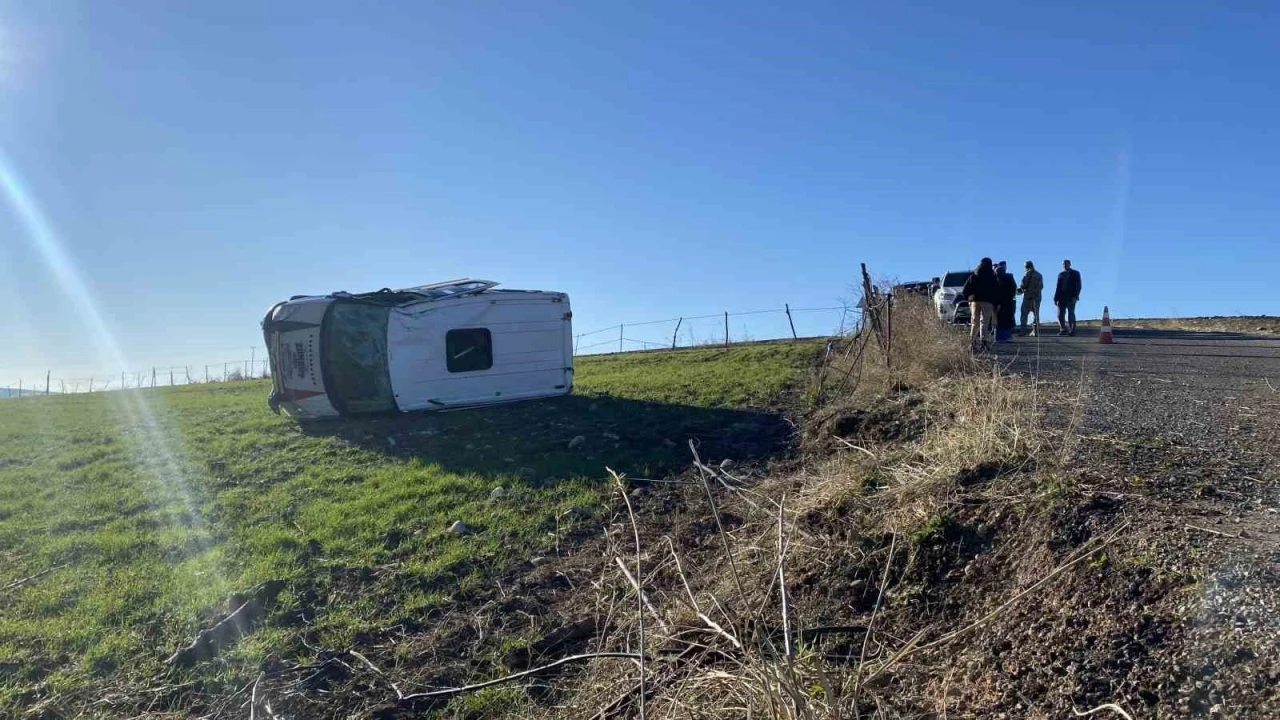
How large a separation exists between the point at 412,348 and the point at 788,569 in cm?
955

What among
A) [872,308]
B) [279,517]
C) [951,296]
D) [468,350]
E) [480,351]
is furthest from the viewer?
[951,296]

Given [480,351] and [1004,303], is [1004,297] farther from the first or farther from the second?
[480,351]

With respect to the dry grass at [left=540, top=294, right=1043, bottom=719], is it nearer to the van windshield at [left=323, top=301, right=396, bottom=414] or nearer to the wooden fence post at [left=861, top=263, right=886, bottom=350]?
the wooden fence post at [left=861, top=263, right=886, bottom=350]

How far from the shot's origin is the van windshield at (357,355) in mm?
12180

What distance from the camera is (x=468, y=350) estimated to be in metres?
13.2

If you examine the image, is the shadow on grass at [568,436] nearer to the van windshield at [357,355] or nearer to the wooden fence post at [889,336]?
the van windshield at [357,355]

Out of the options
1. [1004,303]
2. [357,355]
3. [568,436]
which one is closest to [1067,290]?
[1004,303]

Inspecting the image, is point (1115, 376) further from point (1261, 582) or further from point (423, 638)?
point (423, 638)

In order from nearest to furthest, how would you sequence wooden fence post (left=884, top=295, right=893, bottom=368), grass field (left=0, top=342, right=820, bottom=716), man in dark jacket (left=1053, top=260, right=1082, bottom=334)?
1. grass field (left=0, top=342, right=820, bottom=716)
2. wooden fence post (left=884, top=295, right=893, bottom=368)
3. man in dark jacket (left=1053, top=260, right=1082, bottom=334)

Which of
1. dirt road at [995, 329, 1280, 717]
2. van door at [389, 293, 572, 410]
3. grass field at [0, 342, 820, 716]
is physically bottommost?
grass field at [0, 342, 820, 716]

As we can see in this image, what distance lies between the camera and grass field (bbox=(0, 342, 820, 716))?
4.66 m

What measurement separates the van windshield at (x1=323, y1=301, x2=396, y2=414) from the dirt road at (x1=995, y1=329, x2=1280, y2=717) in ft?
31.3

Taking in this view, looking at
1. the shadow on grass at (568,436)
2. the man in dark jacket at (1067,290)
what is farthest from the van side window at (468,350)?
the man in dark jacket at (1067,290)

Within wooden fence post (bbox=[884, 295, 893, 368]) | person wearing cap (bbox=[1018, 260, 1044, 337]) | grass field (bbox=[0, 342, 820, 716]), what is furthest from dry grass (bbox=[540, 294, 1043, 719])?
person wearing cap (bbox=[1018, 260, 1044, 337])
